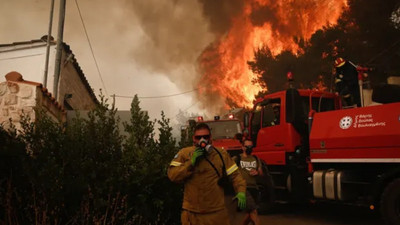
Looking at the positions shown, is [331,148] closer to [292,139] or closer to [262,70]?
[292,139]

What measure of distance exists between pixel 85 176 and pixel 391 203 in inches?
187

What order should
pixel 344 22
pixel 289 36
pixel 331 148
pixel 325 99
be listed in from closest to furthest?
pixel 331 148
pixel 325 99
pixel 344 22
pixel 289 36

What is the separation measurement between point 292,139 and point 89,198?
4690mm

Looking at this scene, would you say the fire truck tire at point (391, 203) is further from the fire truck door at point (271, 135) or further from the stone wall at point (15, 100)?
the stone wall at point (15, 100)

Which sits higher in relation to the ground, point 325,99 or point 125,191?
point 325,99


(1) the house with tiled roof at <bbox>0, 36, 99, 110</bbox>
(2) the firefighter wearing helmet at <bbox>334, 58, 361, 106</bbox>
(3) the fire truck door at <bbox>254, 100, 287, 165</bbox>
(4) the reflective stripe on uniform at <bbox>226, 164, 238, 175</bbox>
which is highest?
(1) the house with tiled roof at <bbox>0, 36, 99, 110</bbox>

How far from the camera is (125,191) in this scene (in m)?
4.37

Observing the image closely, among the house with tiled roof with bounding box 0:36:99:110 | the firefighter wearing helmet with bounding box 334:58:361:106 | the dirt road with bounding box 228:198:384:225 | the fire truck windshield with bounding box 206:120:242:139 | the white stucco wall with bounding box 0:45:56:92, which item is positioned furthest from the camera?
the white stucco wall with bounding box 0:45:56:92

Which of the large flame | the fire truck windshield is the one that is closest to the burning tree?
the large flame

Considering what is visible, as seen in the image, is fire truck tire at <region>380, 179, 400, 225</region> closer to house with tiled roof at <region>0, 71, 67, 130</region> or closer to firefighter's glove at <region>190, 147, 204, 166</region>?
Answer: firefighter's glove at <region>190, 147, 204, 166</region>

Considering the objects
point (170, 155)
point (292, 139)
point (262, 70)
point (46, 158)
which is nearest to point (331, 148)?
point (292, 139)

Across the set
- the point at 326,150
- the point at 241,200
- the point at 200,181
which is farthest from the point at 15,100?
the point at 326,150

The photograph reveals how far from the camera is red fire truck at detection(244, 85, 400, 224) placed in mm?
5652

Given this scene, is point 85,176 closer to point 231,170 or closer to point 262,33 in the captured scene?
point 231,170
